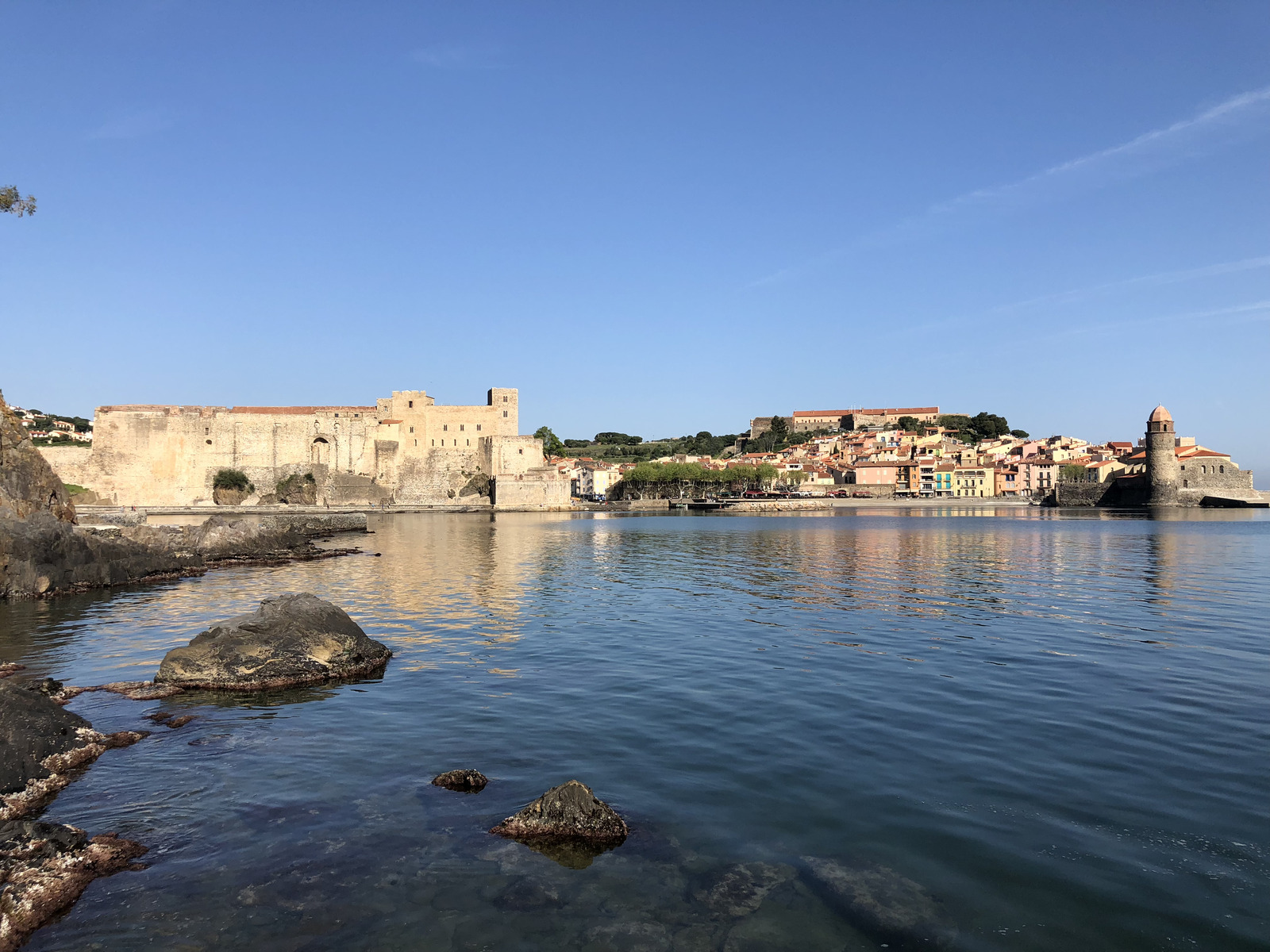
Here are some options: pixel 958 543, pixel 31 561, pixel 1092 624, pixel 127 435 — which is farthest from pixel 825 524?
pixel 127 435

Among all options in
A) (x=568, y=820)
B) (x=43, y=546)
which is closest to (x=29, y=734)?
(x=568, y=820)

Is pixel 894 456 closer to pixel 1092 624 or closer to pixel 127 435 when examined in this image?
pixel 127 435

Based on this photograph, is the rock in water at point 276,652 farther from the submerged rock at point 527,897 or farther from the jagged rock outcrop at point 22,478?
the jagged rock outcrop at point 22,478

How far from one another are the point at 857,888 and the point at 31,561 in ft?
64.6

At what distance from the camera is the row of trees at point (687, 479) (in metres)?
90.8

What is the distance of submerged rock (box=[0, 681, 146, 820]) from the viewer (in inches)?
231

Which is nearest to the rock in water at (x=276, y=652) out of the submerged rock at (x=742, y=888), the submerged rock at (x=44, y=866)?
the submerged rock at (x=44, y=866)

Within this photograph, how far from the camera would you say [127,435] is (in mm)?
62562

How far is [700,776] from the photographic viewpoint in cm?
632

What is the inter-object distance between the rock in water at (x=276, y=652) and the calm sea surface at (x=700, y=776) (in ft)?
1.31

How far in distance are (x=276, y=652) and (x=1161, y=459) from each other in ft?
262

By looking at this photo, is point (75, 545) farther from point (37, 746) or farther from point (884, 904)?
point (884, 904)

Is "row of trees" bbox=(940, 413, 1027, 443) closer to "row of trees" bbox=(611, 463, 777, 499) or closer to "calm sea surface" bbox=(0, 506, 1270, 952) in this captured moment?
"row of trees" bbox=(611, 463, 777, 499)

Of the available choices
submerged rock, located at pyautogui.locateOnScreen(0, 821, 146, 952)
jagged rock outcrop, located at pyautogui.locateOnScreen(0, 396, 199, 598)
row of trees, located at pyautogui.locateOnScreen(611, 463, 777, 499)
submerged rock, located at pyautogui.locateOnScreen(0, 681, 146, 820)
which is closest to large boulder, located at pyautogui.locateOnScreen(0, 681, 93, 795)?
submerged rock, located at pyautogui.locateOnScreen(0, 681, 146, 820)
